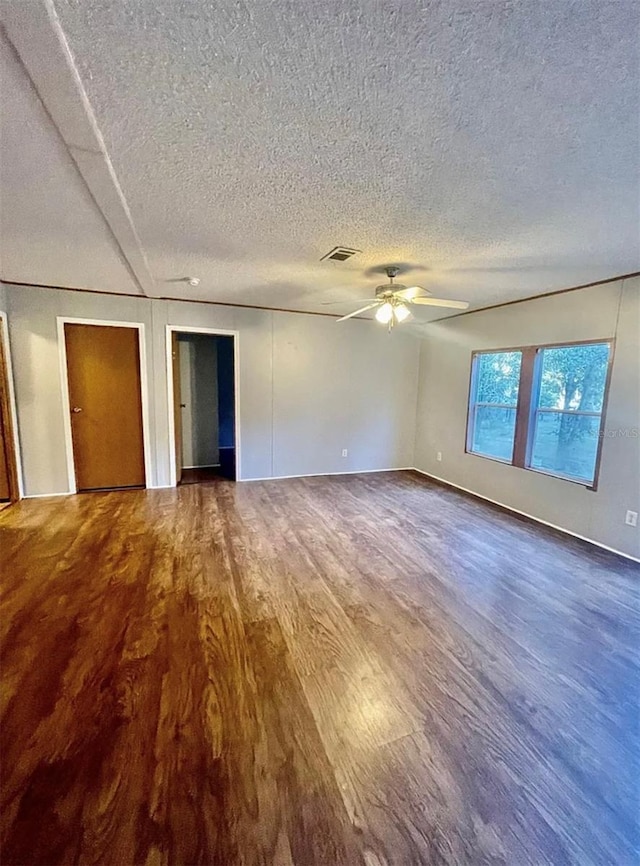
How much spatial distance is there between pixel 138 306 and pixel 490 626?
190 inches

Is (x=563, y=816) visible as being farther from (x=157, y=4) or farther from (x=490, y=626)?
(x=157, y=4)

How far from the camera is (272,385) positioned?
16.8 feet

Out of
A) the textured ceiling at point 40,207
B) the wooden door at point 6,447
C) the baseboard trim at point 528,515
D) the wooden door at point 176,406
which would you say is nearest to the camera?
the textured ceiling at point 40,207

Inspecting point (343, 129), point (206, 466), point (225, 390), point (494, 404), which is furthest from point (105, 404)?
point (494, 404)

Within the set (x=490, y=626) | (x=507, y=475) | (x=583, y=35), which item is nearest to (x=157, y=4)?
(x=583, y=35)

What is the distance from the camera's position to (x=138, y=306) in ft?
14.6

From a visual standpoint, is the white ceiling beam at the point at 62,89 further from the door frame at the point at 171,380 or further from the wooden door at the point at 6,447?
the wooden door at the point at 6,447

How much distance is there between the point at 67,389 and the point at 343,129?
4.27m

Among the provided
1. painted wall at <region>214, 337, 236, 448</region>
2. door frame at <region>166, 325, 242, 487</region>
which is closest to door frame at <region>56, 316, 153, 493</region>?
door frame at <region>166, 325, 242, 487</region>

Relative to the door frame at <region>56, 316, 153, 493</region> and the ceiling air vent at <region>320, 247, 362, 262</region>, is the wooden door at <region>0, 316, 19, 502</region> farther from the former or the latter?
the ceiling air vent at <region>320, 247, 362, 262</region>

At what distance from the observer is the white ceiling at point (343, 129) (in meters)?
1.04

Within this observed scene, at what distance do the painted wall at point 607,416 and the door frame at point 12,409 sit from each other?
537cm

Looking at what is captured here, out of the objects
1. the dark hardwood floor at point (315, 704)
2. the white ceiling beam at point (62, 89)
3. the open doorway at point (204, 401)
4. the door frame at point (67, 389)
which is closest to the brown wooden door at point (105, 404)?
the door frame at point (67, 389)

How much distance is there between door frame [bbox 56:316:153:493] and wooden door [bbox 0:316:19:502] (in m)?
0.49
